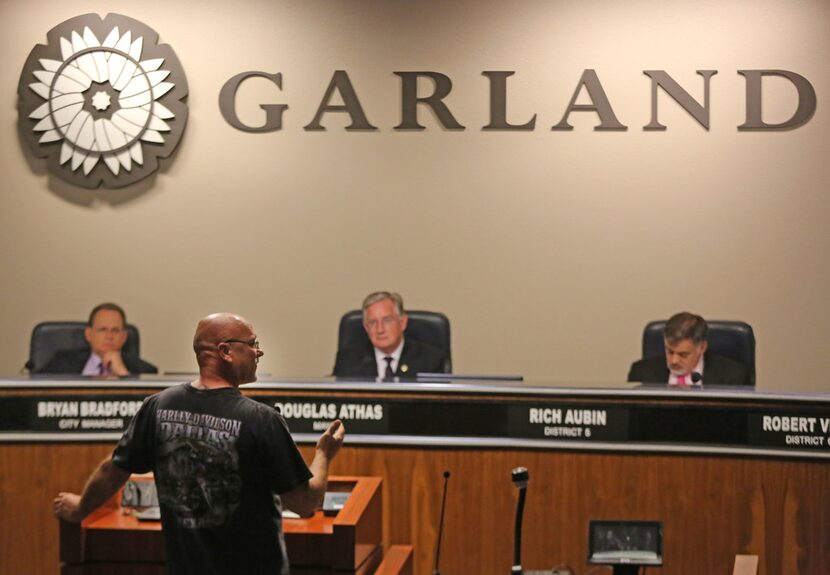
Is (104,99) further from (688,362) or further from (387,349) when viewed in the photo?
(688,362)

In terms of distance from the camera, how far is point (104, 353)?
586cm

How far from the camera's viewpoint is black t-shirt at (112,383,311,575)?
8.89 ft

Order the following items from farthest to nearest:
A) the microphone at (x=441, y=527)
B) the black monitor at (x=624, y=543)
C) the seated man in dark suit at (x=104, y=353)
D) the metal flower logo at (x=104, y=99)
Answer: the metal flower logo at (x=104, y=99), the seated man in dark suit at (x=104, y=353), the microphone at (x=441, y=527), the black monitor at (x=624, y=543)

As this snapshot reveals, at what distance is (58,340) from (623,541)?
11.4 ft

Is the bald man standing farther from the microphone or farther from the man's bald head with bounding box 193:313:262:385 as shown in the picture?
the microphone

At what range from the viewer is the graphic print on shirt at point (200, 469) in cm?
271

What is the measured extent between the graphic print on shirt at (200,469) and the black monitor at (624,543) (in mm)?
1139

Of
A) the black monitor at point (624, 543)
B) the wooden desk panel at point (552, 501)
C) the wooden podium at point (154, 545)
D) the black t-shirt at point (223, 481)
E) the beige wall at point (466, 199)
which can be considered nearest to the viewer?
the black t-shirt at point (223, 481)

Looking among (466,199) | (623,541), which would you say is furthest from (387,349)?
(623,541)

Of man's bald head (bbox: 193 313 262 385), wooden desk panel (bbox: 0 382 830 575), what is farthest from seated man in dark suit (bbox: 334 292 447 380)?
man's bald head (bbox: 193 313 262 385)

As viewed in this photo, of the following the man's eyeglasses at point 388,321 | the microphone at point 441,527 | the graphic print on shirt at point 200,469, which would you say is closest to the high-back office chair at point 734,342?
the man's eyeglasses at point 388,321

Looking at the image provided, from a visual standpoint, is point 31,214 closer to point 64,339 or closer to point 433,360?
point 64,339

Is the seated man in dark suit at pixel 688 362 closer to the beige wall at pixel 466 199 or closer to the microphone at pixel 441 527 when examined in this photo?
the beige wall at pixel 466 199

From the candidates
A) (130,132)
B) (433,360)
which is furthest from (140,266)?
(433,360)
